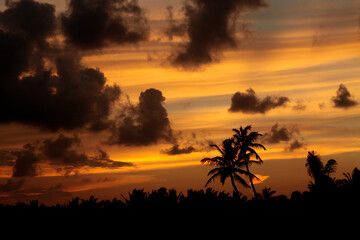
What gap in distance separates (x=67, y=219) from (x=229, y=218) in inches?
287

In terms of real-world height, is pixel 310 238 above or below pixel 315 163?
below

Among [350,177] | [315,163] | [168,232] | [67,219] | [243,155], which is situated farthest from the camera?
[315,163]

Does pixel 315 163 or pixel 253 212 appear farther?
pixel 315 163

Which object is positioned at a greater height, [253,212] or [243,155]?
[243,155]


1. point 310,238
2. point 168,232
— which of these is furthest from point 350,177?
point 168,232

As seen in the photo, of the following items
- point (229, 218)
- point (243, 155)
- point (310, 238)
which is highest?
point (243, 155)

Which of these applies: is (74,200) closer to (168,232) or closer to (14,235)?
(14,235)

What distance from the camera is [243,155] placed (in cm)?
4247

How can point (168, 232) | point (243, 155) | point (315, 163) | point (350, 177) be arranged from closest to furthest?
point (168, 232), point (350, 177), point (243, 155), point (315, 163)

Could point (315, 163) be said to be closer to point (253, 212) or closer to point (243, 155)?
point (243, 155)

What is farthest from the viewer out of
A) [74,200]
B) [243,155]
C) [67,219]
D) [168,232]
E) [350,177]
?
[243,155]

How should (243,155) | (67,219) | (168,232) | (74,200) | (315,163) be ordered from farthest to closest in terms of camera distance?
(315,163), (243,155), (74,200), (67,219), (168,232)

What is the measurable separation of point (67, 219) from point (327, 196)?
13.1m

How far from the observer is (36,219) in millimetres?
16953
